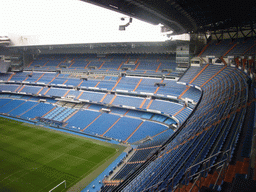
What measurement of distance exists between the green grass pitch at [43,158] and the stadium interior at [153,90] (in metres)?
2.42

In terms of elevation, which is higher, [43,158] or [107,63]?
[107,63]

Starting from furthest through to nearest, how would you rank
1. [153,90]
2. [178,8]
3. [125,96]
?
[125,96]
[153,90]
[178,8]

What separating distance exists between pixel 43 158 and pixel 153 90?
18.9 metres

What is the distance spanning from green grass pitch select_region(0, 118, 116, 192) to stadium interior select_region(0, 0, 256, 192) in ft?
7.95

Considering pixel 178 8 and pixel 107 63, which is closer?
pixel 178 8

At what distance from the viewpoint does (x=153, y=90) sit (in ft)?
107

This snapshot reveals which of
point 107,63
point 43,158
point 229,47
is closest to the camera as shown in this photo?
point 43,158

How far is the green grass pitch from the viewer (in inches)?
696

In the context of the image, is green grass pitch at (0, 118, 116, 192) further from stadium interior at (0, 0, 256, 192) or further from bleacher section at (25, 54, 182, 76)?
bleacher section at (25, 54, 182, 76)

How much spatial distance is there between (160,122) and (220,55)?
12046 mm

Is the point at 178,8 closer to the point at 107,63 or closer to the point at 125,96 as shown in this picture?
the point at 125,96

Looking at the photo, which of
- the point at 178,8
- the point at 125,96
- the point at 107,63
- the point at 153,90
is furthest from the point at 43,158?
the point at 107,63

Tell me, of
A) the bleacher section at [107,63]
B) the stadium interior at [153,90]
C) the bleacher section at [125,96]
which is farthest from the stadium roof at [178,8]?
the bleacher section at [107,63]

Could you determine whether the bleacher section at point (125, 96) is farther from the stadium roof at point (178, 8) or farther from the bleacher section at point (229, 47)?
the stadium roof at point (178, 8)
